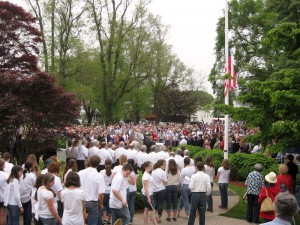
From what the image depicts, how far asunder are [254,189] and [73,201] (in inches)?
211

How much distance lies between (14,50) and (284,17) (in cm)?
1576

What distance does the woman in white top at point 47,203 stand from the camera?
7.35 m

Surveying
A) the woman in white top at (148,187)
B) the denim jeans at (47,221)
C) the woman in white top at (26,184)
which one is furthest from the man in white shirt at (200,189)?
the woman in white top at (26,184)

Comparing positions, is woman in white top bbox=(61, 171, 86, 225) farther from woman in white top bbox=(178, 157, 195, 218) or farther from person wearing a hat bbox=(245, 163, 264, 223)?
person wearing a hat bbox=(245, 163, 264, 223)

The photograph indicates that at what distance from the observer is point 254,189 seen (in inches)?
420

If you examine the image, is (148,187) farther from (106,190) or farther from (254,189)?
(254,189)

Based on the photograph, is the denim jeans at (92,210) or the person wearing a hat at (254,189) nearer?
the denim jeans at (92,210)

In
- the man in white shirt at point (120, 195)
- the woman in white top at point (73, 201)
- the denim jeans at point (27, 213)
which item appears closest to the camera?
the woman in white top at point (73, 201)

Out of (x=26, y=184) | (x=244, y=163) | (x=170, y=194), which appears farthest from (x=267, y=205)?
(x=244, y=163)

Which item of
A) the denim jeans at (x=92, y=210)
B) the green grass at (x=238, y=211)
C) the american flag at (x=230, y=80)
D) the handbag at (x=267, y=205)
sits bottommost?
the green grass at (x=238, y=211)

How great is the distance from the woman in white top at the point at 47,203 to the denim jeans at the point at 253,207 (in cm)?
557

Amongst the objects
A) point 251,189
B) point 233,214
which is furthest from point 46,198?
point 233,214

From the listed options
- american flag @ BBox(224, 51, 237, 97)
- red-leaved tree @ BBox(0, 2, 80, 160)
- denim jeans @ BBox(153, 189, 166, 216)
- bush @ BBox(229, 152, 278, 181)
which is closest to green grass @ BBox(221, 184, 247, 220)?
denim jeans @ BBox(153, 189, 166, 216)

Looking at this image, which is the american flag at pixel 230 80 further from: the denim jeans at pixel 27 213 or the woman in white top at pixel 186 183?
the denim jeans at pixel 27 213
